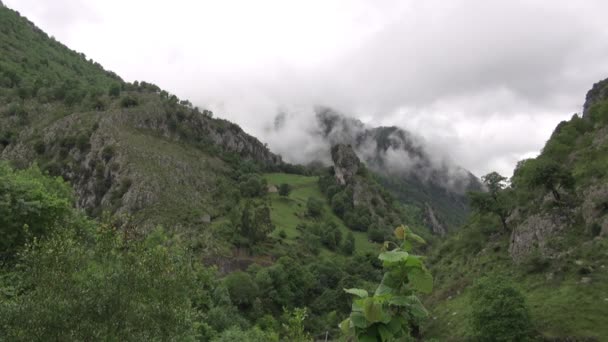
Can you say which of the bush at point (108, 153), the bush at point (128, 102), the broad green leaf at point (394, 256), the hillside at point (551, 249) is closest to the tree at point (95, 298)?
the broad green leaf at point (394, 256)

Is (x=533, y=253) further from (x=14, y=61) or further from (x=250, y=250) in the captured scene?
(x=14, y=61)

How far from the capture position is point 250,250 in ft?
323

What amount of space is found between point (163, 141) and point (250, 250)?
47870 mm

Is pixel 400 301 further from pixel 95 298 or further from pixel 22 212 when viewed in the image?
pixel 22 212

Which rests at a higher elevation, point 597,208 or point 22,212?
point 22,212

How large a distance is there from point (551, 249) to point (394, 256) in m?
49.6

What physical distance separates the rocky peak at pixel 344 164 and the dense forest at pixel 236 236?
116 cm

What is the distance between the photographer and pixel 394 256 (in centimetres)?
296

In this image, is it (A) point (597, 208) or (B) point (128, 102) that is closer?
(A) point (597, 208)

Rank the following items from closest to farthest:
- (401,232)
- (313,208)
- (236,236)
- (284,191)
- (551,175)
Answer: (401,232)
(551,175)
(236,236)
(313,208)
(284,191)

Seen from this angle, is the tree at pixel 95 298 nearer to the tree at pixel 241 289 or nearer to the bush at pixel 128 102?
the tree at pixel 241 289

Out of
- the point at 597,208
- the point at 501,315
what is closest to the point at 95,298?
the point at 501,315

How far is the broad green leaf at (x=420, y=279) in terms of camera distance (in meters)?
3.01

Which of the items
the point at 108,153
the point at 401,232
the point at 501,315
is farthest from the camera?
the point at 108,153
